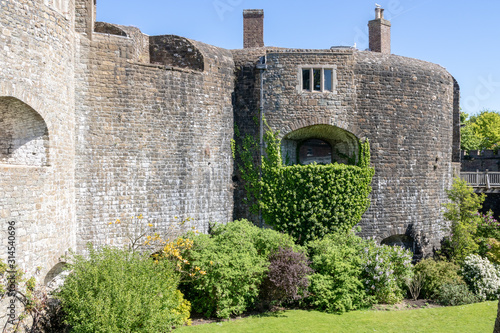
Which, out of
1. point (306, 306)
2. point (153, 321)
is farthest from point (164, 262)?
point (306, 306)

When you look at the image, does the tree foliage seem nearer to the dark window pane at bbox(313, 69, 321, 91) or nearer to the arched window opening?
the arched window opening

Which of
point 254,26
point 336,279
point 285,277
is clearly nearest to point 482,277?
point 336,279

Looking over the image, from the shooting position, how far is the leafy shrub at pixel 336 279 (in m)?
14.5

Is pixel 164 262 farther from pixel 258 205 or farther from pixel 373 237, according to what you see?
pixel 373 237

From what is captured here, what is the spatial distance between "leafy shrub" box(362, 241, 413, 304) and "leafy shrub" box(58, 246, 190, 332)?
23.5 ft

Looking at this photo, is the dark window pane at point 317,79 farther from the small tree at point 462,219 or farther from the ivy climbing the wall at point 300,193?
the small tree at point 462,219

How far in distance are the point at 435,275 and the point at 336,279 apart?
436 cm

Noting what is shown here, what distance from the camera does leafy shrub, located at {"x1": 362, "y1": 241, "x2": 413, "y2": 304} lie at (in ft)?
50.0

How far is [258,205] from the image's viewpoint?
17281 mm

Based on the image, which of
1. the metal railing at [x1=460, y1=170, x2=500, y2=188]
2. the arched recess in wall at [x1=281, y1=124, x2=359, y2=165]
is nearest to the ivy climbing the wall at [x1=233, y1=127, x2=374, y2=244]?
the arched recess in wall at [x1=281, y1=124, x2=359, y2=165]

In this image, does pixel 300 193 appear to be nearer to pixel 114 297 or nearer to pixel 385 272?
pixel 385 272

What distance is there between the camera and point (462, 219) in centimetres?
1927

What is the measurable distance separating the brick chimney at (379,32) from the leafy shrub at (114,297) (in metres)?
18.8

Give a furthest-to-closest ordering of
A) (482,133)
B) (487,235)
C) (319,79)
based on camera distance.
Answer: (482,133)
(487,235)
(319,79)
